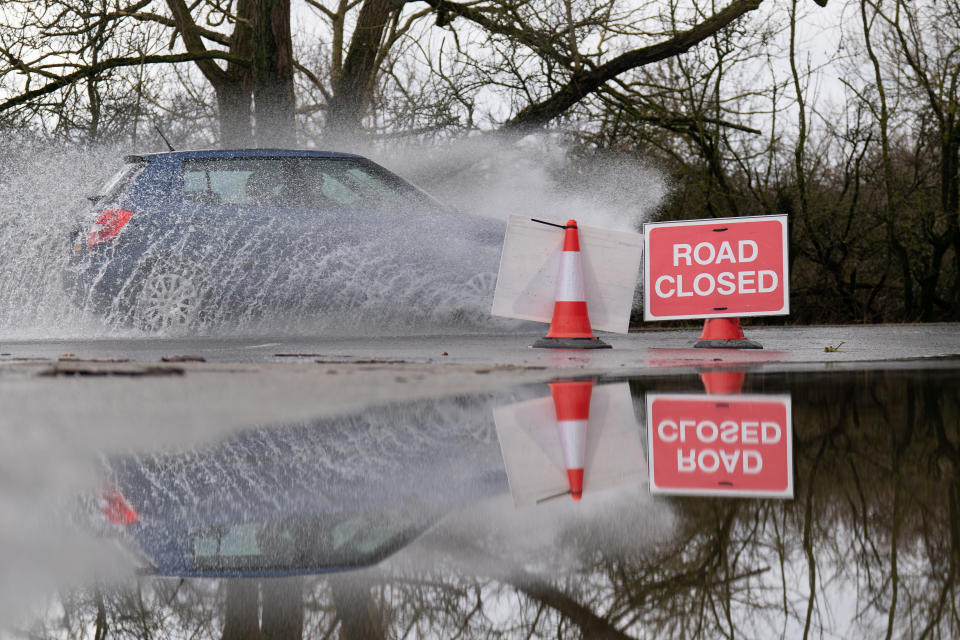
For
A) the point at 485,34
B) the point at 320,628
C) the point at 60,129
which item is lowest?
the point at 320,628

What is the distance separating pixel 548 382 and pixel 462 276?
4.33 metres

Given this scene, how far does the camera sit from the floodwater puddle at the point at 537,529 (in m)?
2.01

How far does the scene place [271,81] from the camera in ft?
52.6

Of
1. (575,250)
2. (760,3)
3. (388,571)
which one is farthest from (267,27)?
(388,571)

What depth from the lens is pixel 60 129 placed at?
51.2 feet

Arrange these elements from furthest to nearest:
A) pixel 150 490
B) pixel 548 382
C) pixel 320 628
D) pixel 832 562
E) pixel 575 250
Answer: pixel 575 250, pixel 548 382, pixel 150 490, pixel 832 562, pixel 320 628

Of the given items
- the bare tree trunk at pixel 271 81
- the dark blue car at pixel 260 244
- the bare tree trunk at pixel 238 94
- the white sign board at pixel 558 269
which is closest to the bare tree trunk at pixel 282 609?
the white sign board at pixel 558 269

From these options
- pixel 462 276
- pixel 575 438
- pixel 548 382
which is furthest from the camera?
pixel 462 276

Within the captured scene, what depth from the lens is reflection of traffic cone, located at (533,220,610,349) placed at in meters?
8.39

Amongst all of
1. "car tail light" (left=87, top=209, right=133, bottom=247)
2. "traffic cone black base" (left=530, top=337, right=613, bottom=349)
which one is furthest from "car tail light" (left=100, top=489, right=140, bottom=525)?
"car tail light" (left=87, top=209, right=133, bottom=247)

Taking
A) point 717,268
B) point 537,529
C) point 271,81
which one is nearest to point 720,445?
point 537,529

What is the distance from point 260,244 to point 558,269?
2757mm

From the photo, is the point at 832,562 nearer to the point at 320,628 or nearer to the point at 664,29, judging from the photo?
the point at 320,628

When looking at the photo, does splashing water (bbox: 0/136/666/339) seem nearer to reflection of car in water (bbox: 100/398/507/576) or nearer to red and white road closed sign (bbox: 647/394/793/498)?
red and white road closed sign (bbox: 647/394/793/498)
